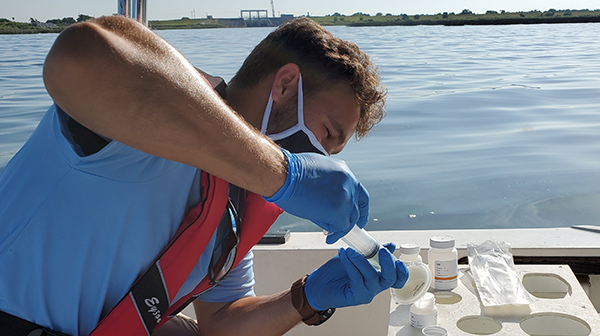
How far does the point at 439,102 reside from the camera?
7.65 m

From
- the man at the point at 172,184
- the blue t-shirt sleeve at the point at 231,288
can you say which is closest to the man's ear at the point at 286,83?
the man at the point at 172,184

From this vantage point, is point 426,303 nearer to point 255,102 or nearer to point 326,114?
point 326,114

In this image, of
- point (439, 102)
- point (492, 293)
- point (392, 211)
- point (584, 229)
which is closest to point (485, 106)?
point (439, 102)

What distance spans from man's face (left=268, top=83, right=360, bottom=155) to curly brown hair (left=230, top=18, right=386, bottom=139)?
3 cm

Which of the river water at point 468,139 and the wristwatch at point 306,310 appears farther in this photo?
the river water at point 468,139

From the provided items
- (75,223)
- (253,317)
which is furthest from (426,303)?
(75,223)

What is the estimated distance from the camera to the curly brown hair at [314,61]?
5.11ft

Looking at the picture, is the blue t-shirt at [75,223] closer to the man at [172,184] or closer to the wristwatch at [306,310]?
the man at [172,184]

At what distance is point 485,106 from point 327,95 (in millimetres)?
6671

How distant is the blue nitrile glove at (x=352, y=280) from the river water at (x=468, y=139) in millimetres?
891

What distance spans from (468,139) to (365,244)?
16.4 ft

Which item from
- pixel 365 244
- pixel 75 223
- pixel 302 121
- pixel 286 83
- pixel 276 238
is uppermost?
pixel 286 83

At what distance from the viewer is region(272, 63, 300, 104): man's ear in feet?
5.02

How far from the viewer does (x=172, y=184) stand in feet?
4.05
